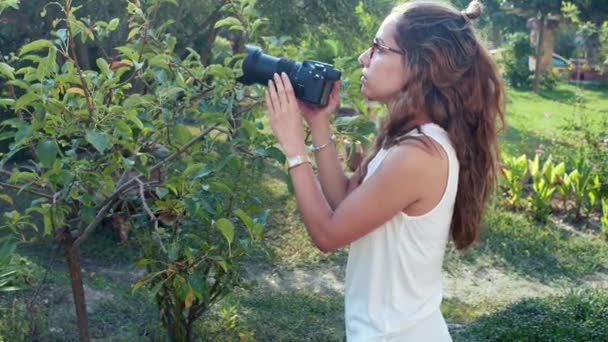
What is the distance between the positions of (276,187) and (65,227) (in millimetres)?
4982

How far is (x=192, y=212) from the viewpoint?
2.32m

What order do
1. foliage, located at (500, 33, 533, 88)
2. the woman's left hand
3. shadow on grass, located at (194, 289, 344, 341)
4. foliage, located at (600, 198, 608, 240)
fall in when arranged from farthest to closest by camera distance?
foliage, located at (500, 33, 533, 88) < foliage, located at (600, 198, 608, 240) < shadow on grass, located at (194, 289, 344, 341) < the woman's left hand

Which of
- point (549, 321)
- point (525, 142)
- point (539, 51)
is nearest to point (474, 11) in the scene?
point (549, 321)

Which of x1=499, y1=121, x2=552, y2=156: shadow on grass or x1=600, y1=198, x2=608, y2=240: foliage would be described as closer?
x1=600, y1=198, x2=608, y2=240: foliage

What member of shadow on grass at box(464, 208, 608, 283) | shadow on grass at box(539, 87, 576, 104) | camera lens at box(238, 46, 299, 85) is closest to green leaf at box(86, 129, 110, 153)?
camera lens at box(238, 46, 299, 85)

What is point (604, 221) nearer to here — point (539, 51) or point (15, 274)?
point (15, 274)

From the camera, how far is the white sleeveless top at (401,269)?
5.91 feet

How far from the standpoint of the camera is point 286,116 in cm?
189

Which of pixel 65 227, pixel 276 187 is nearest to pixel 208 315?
pixel 65 227

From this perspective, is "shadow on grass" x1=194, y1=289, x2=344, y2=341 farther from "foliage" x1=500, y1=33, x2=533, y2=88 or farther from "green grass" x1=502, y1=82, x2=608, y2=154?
"foliage" x1=500, y1=33, x2=533, y2=88

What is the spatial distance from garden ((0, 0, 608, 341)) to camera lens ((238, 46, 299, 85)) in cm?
29

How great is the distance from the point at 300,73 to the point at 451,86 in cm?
36

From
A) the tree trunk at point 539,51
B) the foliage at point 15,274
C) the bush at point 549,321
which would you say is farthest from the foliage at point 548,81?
the foliage at point 15,274

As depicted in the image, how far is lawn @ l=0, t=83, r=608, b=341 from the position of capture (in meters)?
4.07
